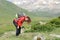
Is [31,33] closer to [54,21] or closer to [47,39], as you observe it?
[47,39]

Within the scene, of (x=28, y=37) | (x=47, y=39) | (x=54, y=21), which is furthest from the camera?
(x=54, y=21)

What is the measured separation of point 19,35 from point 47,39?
3.18 m

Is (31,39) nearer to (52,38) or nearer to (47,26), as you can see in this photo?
(52,38)

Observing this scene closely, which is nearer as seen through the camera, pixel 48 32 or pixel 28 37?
pixel 28 37

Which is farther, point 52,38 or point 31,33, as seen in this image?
point 31,33

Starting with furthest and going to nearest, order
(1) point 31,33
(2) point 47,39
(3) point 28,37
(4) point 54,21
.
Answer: (4) point 54,21 < (1) point 31,33 < (3) point 28,37 < (2) point 47,39

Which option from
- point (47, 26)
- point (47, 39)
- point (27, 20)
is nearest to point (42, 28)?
point (47, 26)

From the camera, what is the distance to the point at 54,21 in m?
24.9

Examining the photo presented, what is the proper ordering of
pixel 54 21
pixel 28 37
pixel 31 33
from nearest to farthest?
pixel 28 37
pixel 31 33
pixel 54 21

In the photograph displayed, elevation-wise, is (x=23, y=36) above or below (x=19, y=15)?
below

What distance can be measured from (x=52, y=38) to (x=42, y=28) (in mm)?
3225

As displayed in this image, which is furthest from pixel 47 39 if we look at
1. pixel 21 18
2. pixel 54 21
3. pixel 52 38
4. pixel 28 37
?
pixel 54 21

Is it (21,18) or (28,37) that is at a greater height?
(21,18)

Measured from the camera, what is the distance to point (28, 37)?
19547 mm
